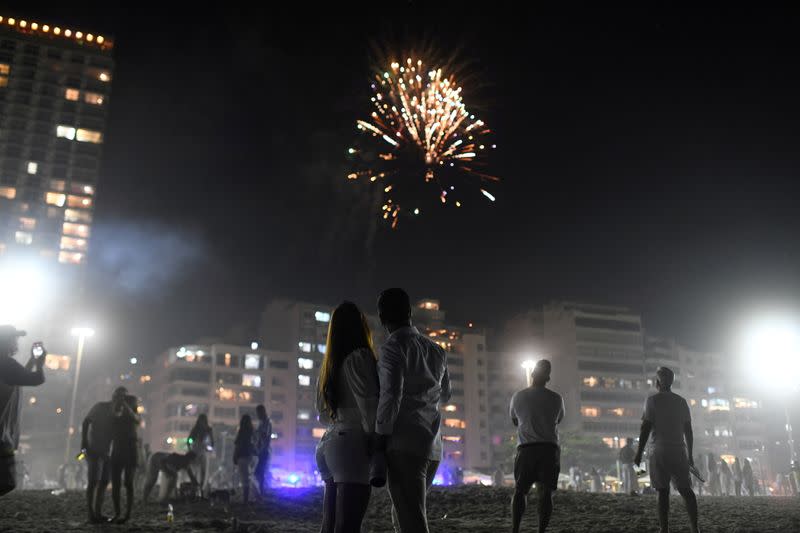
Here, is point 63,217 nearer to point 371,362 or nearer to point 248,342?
point 248,342

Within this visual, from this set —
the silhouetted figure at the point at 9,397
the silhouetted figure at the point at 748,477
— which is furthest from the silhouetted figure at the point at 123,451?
the silhouetted figure at the point at 748,477

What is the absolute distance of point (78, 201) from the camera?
119 m

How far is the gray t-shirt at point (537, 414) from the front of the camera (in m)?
8.54

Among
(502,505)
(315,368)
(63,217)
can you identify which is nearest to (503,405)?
(315,368)

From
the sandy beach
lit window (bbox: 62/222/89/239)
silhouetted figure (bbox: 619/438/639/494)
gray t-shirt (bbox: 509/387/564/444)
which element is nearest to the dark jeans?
gray t-shirt (bbox: 509/387/564/444)

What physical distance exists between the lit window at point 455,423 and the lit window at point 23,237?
249 ft

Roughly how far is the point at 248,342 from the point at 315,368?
15.4m

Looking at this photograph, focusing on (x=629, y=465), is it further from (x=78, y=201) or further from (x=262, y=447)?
(x=78, y=201)

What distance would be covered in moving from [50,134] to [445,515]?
126565 millimetres

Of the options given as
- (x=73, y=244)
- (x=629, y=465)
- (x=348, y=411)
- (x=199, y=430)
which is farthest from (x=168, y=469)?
(x=73, y=244)

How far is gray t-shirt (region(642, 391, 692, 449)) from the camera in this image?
905cm

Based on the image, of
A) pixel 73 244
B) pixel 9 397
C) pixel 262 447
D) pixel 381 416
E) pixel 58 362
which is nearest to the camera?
pixel 381 416

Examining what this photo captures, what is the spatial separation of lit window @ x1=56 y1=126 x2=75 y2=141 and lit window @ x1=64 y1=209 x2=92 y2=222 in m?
13.5

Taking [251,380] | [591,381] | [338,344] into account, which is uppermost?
[591,381]
